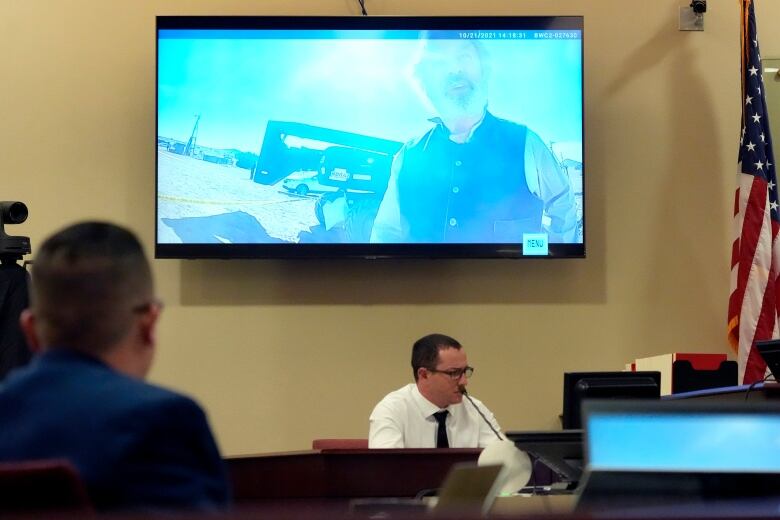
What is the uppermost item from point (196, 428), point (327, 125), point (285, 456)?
point (327, 125)

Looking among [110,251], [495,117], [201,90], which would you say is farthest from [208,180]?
[110,251]

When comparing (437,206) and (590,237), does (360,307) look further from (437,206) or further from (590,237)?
(590,237)

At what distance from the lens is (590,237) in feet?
16.5

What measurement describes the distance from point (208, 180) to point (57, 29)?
1.08 metres

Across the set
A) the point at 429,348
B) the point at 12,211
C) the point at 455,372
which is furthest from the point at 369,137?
the point at 12,211

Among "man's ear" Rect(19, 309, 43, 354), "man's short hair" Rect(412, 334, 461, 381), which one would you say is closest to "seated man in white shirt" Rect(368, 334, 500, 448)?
"man's short hair" Rect(412, 334, 461, 381)

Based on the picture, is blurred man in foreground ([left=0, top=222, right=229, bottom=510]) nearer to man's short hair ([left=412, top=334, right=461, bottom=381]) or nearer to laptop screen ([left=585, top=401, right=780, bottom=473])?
laptop screen ([left=585, top=401, right=780, bottom=473])

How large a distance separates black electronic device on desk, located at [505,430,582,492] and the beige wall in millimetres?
2300

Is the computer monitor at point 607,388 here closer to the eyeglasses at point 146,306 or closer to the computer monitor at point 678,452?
the computer monitor at point 678,452

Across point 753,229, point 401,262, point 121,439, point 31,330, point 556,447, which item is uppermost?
point 753,229

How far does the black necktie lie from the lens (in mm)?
4426

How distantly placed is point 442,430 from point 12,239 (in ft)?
6.15

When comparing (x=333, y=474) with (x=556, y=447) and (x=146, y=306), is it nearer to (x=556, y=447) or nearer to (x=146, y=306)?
(x=556, y=447)

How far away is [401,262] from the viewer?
497 centimetres
